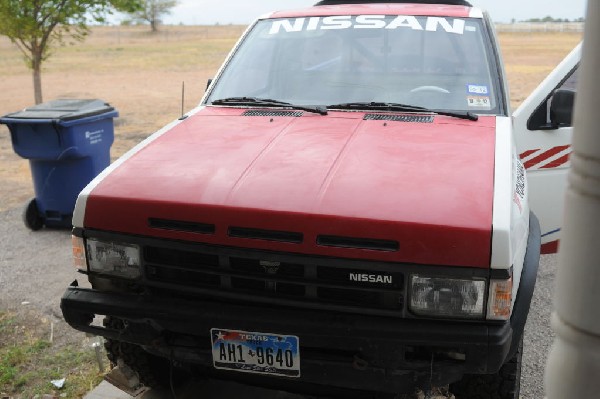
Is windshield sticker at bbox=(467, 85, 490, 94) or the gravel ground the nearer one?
windshield sticker at bbox=(467, 85, 490, 94)

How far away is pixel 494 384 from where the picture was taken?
293cm

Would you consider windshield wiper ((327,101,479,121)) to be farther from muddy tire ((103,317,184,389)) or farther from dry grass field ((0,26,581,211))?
dry grass field ((0,26,581,211))

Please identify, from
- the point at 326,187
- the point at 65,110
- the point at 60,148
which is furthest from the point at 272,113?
the point at 65,110

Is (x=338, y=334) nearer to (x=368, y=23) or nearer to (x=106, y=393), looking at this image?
(x=106, y=393)

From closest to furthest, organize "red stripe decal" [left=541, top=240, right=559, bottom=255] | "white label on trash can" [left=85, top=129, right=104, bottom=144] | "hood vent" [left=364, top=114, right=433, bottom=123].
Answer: "hood vent" [left=364, top=114, right=433, bottom=123] → "red stripe decal" [left=541, top=240, right=559, bottom=255] → "white label on trash can" [left=85, top=129, right=104, bottom=144]

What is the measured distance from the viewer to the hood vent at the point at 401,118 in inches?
141

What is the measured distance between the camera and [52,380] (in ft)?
12.7

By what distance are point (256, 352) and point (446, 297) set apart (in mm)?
820

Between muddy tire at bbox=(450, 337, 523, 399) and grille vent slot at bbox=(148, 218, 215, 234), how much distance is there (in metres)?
1.31

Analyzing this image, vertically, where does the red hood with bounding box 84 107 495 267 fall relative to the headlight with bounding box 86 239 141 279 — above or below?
above

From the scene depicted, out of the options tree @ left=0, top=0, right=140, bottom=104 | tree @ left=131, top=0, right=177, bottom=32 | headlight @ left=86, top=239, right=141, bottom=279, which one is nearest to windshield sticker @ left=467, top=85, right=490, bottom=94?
headlight @ left=86, top=239, right=141, bottom=279

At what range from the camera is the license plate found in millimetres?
2730

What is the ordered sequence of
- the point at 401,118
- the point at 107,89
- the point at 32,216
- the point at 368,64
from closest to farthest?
the point at 401,118
the point at 368,64
the point at 32,216
the point at 107,89

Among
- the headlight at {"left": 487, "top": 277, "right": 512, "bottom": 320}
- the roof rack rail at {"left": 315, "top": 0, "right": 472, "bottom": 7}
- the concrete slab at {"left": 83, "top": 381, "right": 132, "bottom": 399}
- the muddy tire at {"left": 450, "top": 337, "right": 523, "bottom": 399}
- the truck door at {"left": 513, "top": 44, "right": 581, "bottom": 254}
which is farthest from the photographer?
the roof rack rail at {"left": 315, "top": 0, "right": 472, "bottom": 7}
